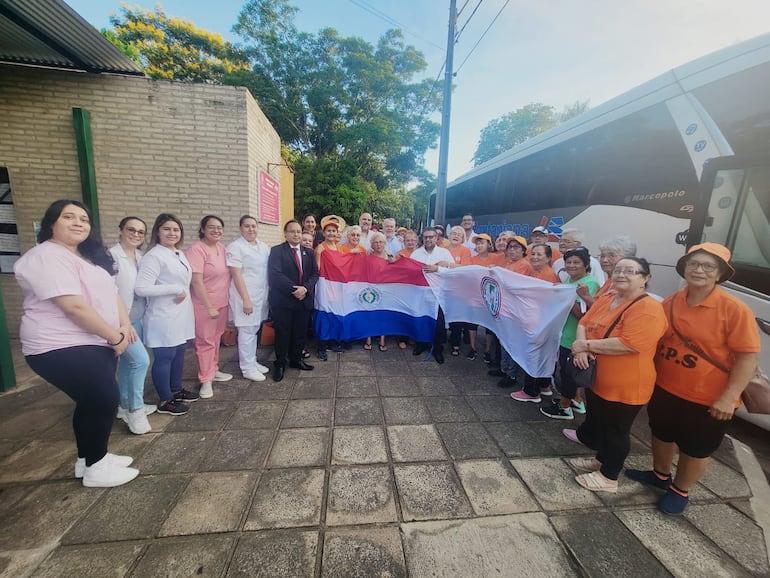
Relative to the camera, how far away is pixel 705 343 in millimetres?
1922

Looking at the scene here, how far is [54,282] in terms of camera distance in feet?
5.91

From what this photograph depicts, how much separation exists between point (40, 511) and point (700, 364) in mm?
4139

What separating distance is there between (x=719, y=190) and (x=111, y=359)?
5.37m

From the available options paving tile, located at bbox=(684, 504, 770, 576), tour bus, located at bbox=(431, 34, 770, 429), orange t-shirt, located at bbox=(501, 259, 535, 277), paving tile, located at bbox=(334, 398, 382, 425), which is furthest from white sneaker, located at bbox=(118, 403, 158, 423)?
tour bus, located at bbox=(431, 34, 770, 429)

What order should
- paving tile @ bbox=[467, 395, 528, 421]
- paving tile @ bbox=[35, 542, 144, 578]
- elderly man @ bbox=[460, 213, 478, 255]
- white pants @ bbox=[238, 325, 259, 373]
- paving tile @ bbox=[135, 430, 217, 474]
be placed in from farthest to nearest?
elderly man @ bbox=[460, 213, 478, 255], white pants @ bbox=[238, 325, 259, 373], paving tile @ bbox=[467, 395, 528, 421], paving tile @ bbox=[135, 430, 217, 474], paving tile @ bbox=[35, 542, 144, 578]

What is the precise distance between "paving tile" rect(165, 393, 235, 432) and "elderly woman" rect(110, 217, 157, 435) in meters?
0.24

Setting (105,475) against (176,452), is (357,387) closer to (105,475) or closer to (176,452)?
(176,452)

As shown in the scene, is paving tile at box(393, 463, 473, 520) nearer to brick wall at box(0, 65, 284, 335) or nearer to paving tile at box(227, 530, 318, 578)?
paving tile at box(227, 530, 318, 578)

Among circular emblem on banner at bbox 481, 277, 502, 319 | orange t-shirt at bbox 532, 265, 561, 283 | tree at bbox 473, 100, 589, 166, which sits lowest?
circular emblem on banner at bbox 481, 277, 502, 319

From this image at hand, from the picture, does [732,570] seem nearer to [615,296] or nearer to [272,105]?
[615,296]

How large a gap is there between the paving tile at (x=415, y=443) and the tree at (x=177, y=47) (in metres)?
25.3

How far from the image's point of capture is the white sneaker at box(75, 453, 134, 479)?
87.4 inches

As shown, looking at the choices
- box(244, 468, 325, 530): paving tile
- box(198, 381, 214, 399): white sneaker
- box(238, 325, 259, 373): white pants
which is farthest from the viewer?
box(238, 325, 259, 373): white pants

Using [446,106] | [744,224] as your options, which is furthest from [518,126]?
[744,224]
